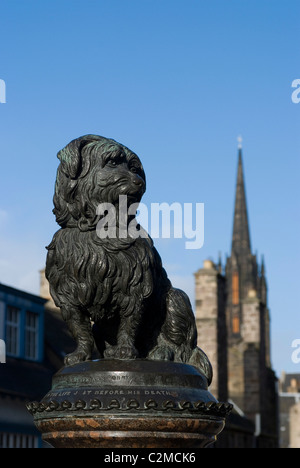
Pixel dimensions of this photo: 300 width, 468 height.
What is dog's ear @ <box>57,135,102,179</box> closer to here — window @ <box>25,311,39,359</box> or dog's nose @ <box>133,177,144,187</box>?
dog's nose @ <box>133,177,144,187</box>

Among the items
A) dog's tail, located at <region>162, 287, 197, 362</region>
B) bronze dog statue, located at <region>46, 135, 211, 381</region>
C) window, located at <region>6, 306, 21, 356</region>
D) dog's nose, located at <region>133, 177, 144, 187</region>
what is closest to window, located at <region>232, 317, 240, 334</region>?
window, located at <region>6, 306, 21, 356</region>

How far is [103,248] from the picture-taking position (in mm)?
6547

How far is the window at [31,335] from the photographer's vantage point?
2603 cm

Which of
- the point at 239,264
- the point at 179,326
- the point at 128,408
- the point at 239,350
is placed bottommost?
the point at 128,408

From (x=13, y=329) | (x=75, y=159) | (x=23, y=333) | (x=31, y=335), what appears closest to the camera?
(x=75, y=159)

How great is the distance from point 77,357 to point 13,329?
754 inches

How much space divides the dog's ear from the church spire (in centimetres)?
11269

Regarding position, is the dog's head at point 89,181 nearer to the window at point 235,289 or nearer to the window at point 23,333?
the window at point 23,333

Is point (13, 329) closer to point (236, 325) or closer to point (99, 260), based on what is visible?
point (99, 260)

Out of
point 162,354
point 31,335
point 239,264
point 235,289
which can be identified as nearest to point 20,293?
point 31,335

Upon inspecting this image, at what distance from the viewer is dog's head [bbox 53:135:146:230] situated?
6605 millimetres

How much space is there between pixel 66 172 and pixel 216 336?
25.2m

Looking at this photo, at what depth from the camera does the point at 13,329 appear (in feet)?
83.4

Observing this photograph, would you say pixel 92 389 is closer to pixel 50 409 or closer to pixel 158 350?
pixel 50 409
